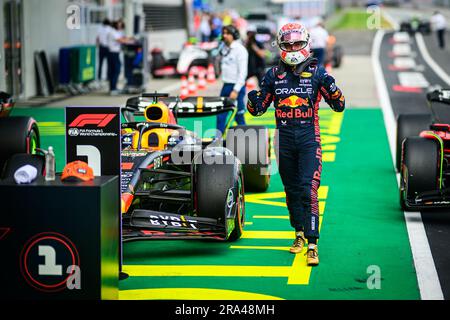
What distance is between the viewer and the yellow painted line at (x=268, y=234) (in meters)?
9.66

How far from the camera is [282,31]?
874 cm

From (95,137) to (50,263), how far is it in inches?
59.8

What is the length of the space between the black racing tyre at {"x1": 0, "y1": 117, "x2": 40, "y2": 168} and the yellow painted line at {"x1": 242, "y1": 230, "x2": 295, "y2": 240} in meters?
2.84

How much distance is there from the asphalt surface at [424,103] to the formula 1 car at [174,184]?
5.93 ft

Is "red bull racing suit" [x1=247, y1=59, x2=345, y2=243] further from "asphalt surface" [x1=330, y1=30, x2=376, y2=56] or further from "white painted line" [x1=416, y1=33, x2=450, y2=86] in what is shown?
"asphalt surface" [x1=330, y1=30, x2=376, y2=56]

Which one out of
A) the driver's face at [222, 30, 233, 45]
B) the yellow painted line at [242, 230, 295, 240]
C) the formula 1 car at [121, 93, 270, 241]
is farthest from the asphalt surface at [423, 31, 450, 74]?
the yellow painted line at [242, 230, 295, 240]

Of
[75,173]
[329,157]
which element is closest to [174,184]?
[75,173]

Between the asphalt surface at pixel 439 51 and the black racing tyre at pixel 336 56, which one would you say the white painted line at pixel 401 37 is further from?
the black racing tyre at pixel 336 56

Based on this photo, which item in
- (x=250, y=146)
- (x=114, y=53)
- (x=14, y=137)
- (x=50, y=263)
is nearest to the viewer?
(x=50, y=263)

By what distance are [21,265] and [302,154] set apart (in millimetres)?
2932

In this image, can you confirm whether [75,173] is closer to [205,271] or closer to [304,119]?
[205,271]

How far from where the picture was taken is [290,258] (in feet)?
28.7

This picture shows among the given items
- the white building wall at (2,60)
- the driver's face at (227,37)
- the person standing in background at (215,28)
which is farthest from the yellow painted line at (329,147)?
the person standing in background at (215,28)
